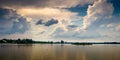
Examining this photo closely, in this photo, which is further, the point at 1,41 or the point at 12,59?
the point at 1,41

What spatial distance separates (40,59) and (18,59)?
246cm

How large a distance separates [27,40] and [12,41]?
1065 cm

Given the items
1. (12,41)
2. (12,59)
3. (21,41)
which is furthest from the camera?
(12,41)

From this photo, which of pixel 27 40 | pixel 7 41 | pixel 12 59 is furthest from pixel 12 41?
pixel 12 59

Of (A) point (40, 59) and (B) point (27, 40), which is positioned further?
(B) point (27, 40)

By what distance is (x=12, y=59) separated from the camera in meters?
23.1

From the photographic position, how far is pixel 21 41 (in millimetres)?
102625

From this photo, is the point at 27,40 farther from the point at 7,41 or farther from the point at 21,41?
the point at 7,41

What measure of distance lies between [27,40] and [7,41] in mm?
11726

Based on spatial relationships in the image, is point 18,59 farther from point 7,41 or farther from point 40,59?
point 7,41

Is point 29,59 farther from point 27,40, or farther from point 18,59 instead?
point 27,40

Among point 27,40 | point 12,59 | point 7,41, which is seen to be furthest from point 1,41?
point 12,59

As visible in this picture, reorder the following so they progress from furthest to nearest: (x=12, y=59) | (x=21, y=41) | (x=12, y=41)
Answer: (x=12, y=41), (x=21, y=41), (x=12, y=59)

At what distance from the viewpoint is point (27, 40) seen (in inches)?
4085
